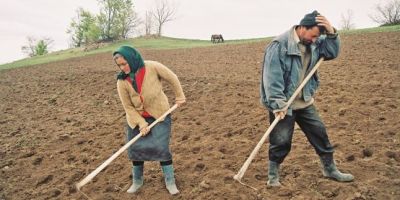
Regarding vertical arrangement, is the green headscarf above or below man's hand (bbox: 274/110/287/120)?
above

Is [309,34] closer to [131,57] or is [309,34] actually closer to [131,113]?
[131,57]

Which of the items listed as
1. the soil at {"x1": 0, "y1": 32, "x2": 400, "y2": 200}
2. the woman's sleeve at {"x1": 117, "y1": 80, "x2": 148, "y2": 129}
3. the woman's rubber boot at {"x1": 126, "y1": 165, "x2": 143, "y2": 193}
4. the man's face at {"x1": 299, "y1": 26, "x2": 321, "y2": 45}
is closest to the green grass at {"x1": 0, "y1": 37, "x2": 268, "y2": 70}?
the soil at {"x1": 0, "y1": 32, "x2": 400, "y2": 200}

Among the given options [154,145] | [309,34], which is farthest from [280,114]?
[154,145]

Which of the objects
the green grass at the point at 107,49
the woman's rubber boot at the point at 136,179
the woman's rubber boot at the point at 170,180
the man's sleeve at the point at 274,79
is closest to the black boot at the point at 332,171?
the man's sleeve at the point at 274,79

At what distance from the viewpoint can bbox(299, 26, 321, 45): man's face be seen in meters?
3.56

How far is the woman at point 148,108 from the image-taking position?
412cm

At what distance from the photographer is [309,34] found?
3.59 metres

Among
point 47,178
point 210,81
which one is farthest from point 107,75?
point 47,178

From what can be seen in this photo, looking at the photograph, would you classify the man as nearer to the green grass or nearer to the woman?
the woman

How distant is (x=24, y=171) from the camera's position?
564cm

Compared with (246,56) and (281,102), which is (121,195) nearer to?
(281,102)

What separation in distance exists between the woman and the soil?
47cm

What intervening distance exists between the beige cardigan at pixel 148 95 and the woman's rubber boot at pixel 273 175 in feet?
3.78

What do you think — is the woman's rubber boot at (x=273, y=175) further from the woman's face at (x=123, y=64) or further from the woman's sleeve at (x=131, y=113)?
the woman's face at (x=123, y=64)
